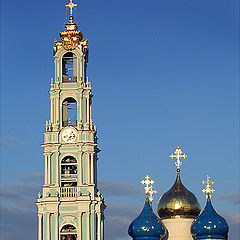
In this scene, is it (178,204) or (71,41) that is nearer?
(178,204)

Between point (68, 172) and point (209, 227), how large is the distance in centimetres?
1478

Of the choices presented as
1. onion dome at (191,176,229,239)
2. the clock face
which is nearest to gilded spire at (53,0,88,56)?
the clock face

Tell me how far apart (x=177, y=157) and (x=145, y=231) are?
4.26 meters

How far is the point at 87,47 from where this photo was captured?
62.3 m

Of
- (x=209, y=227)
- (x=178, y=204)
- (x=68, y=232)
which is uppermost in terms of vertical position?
(x=68, y=232)

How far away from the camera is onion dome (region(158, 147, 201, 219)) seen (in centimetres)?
4956

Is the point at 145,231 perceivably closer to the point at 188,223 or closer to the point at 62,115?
the point at 188,223

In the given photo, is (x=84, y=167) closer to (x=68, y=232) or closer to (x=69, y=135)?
(x=69, y=135)

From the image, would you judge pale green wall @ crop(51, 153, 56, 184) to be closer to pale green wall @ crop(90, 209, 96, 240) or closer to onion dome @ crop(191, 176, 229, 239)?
pale green wall @ crop(90, 209, 96, 240)

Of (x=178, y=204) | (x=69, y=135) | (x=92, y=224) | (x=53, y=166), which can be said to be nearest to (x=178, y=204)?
(x=178, y=204)

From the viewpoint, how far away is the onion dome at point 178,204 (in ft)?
163

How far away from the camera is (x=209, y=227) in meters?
47.7

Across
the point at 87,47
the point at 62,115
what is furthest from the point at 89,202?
the point at 87,47

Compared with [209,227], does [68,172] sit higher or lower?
higher
